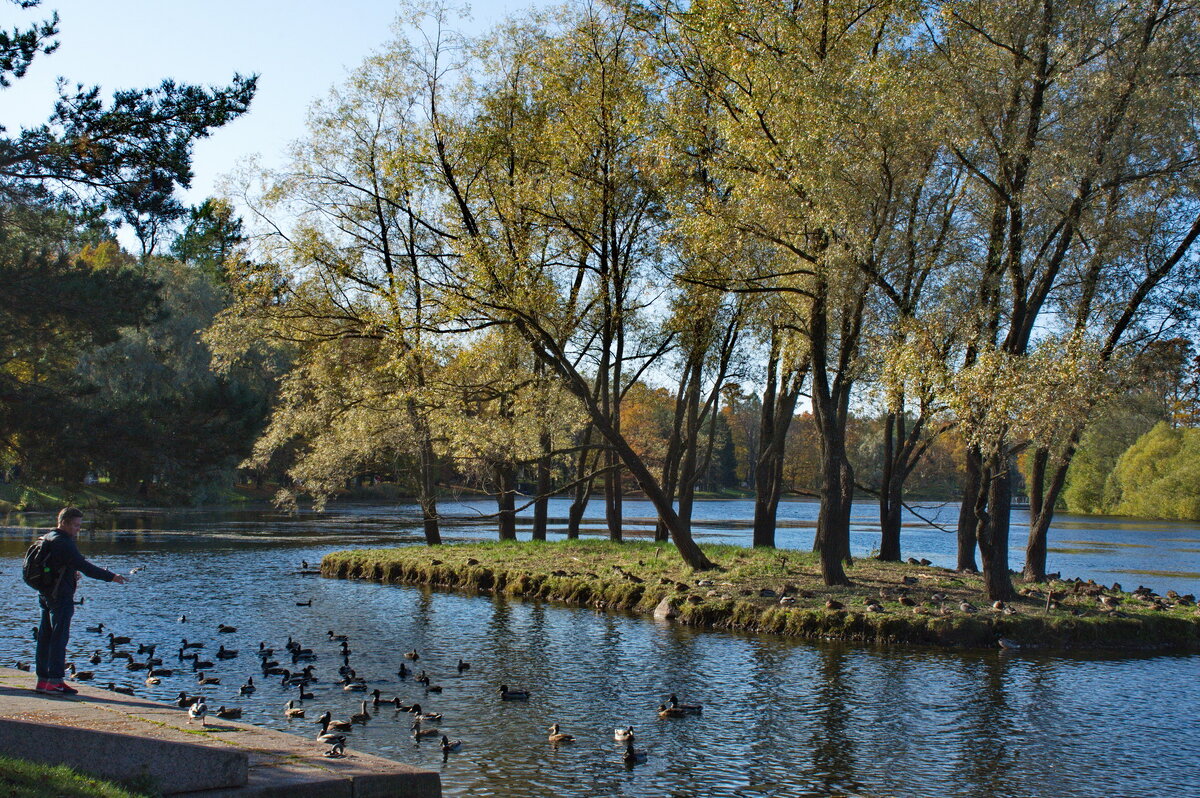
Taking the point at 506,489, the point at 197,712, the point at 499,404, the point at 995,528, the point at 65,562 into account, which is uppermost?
the point at 499,404

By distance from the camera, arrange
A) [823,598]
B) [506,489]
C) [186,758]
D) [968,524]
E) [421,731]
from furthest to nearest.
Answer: [506,489]
[968,524]
[823,598]
[421,731]
[186,758]

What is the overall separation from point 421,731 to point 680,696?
4135mm

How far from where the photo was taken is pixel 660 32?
81.1 ft

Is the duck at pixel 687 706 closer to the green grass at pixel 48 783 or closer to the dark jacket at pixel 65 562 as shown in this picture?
the dark jacket at pixel 65 562

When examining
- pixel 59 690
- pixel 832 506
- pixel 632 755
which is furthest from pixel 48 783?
pixel 832 506

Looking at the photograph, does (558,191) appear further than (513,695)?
Yes

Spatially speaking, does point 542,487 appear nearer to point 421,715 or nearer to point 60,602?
point 421,715

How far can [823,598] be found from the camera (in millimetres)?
20266

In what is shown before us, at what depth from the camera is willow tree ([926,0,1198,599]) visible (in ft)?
58.8

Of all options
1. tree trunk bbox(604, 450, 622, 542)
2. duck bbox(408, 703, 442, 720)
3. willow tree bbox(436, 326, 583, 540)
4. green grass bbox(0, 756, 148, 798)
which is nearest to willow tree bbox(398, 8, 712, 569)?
willow tree bbox(436, 326, 583, 540)

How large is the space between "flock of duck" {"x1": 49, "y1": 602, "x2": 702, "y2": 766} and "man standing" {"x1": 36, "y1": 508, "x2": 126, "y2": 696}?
5.01 feet

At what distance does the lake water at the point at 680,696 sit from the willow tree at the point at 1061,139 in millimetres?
4939

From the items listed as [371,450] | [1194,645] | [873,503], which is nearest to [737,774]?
[1194,645]

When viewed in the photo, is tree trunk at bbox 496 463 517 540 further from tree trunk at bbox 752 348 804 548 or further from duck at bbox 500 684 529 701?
duck at bbox 500 684 529 701
